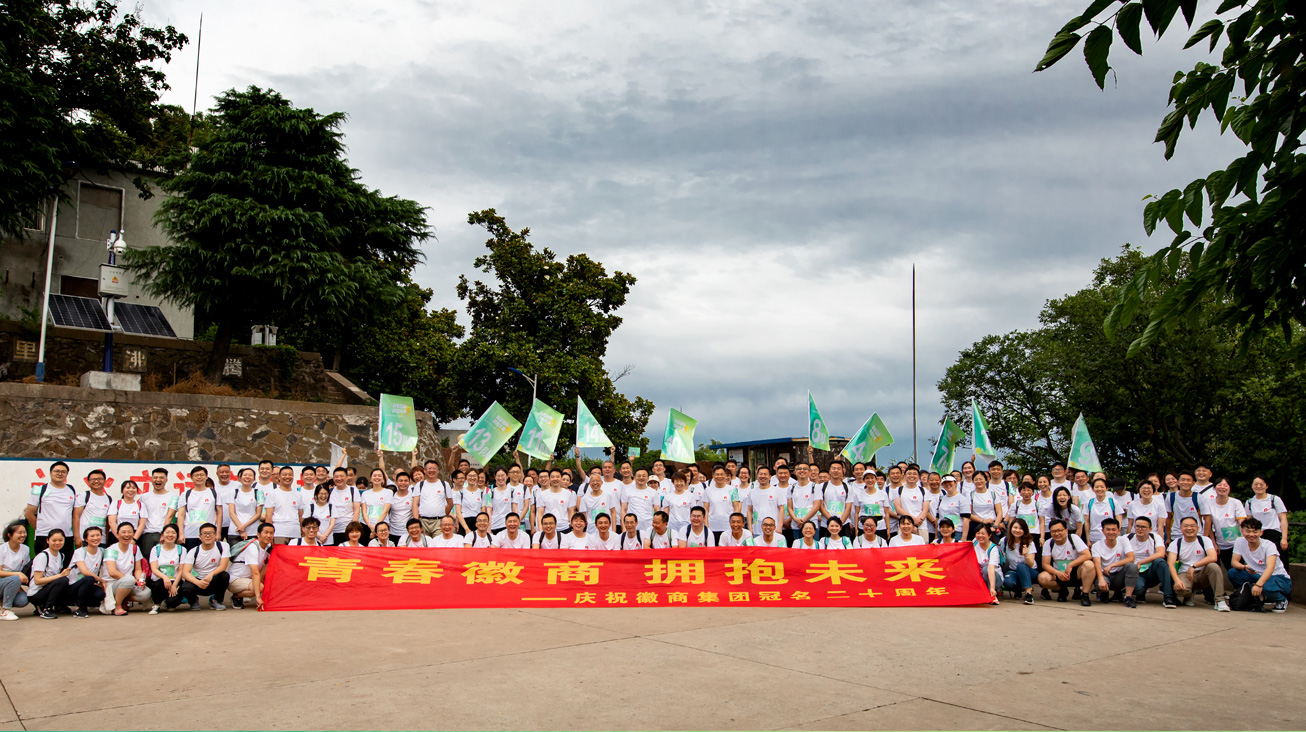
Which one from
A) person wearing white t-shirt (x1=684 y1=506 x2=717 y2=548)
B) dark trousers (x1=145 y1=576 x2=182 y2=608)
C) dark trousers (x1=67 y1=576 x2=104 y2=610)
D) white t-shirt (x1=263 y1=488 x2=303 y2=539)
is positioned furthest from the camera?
person wearing white t-shirt (x1=684 y1=506 x2=717 y2=548)

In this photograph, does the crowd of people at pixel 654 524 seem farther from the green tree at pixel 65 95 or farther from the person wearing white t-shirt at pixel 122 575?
the green tree at pixel 65 95

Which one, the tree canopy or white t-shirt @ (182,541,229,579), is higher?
the tree canopy

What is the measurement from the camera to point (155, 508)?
1004 centimetres

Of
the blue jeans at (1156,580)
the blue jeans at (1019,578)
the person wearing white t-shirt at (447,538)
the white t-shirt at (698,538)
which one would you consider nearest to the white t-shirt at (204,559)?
the person wearing white t-shirt at (447,538)

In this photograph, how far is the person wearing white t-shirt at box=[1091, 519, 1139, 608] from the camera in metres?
10.0

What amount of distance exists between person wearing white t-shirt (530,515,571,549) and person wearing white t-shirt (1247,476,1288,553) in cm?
786

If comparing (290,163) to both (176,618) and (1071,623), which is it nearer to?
(176,618)

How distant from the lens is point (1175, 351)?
29.5 m

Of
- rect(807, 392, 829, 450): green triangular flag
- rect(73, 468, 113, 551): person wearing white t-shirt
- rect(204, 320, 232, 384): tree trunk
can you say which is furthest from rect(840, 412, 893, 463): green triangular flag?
rect(204, 320, 232, 384): tree trunk

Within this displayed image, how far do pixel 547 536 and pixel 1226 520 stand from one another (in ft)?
25.3

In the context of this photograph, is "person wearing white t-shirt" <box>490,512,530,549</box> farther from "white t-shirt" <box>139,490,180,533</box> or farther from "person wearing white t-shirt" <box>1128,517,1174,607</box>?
"person wearing white t-shirt" <box>1128,517,1174,607</box>

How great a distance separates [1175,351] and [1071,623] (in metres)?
25.0

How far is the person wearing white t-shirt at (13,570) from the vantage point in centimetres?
888

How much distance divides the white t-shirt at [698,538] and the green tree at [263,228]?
13.4 metres
